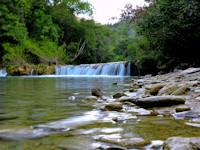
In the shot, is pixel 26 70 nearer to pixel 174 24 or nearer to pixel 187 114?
pixel 174 24

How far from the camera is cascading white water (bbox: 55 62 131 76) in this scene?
50.8ft

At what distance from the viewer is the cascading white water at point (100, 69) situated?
15479 mm

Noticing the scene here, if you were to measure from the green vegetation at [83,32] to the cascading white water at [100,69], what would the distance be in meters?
1.87

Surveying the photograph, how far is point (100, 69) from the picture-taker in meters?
17.5

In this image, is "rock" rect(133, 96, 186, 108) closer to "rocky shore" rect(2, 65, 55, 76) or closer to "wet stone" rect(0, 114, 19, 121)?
"wet stone" rect(0, 114, 19, 121)

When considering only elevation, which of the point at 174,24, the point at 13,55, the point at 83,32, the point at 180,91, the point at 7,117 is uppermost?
the point at 83,32

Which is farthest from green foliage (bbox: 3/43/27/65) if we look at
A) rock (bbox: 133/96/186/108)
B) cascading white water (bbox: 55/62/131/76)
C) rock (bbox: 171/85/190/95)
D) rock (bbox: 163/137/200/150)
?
rock (bbox: 163/137/200/150)

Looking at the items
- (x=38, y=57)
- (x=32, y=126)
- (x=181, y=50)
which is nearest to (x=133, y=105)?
(x=32, y=126)

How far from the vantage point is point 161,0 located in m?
9.80

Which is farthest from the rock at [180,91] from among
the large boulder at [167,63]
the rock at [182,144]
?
the large boulder at [167,63]

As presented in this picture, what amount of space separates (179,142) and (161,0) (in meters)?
10.3

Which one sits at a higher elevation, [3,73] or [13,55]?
[13,55]

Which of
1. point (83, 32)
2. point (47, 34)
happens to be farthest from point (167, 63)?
point (47, 34)

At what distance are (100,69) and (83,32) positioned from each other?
10.8 m
